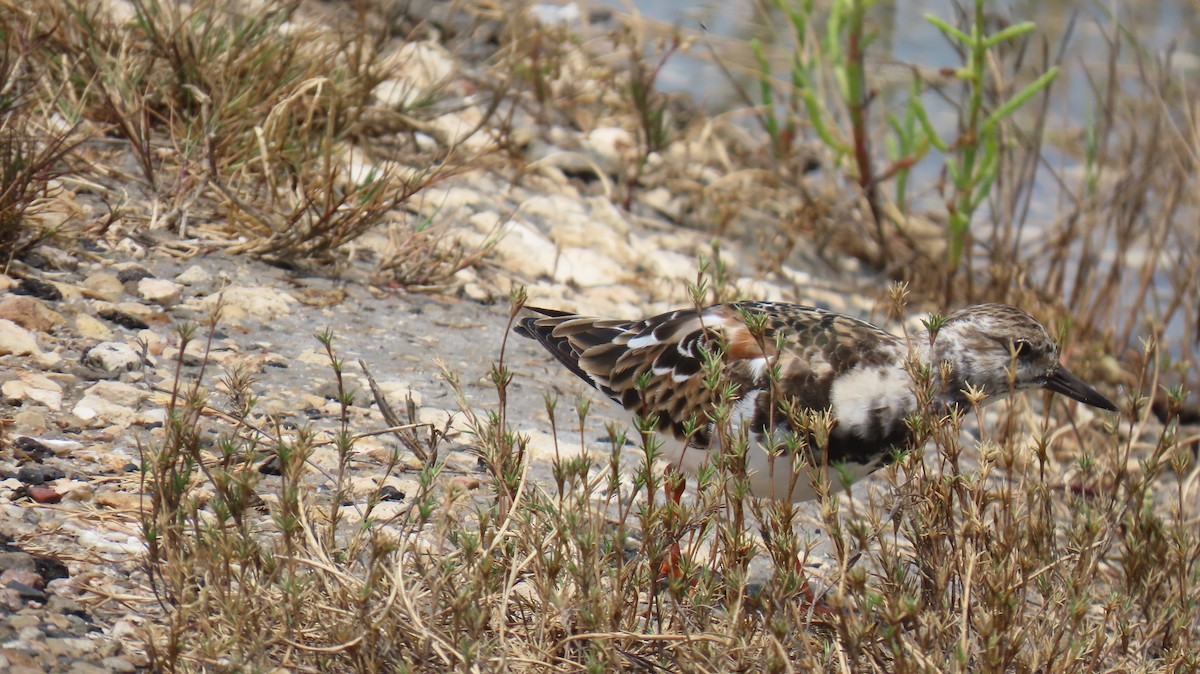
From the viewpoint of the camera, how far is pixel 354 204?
4355mm

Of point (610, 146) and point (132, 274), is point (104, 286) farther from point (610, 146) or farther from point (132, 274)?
point (610, 146)

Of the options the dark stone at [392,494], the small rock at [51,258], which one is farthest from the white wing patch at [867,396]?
the small rock at [51,258]

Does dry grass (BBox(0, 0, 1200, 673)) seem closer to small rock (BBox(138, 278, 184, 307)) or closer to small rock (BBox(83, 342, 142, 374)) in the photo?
small rock (BBox(83, 342, 142, 374))

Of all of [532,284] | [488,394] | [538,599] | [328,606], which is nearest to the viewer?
[328,606]

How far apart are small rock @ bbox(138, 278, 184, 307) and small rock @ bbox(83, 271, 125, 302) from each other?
0.06m

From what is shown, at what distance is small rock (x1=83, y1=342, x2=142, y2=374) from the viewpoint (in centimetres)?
330

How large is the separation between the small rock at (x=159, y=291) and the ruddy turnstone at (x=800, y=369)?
99 centimetres

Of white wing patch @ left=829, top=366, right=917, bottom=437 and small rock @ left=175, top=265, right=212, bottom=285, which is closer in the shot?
white wing patch @ left=829, top=366, right=917, bottom=437

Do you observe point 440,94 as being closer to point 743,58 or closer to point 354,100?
point 354,100

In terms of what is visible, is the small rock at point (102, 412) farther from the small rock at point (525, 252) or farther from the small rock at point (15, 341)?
the small rock at point (525, 252)

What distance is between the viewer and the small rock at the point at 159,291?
371cm

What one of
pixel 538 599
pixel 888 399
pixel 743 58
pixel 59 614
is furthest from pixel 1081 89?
pixel 59 614

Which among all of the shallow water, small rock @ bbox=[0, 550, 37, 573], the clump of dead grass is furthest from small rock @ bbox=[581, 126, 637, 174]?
small rock @ bbox=[0, 550, 37, 573]

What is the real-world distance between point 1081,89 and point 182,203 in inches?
271
